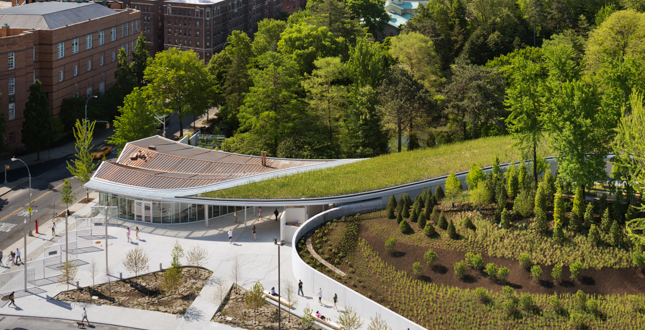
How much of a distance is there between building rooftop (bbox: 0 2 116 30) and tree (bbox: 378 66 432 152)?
5106cm

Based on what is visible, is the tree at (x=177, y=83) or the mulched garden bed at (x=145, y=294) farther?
the tree at (x=177, y=83)

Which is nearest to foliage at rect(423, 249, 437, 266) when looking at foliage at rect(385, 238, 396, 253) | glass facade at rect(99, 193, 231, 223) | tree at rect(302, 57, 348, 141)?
foliage at rect(385, 238, 396, 253)

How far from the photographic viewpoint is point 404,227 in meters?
54.0

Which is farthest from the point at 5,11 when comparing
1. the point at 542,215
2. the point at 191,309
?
the point at 542,215

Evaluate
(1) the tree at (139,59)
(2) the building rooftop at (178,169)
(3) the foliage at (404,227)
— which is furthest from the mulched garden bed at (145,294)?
(1) the tree at (139,59)

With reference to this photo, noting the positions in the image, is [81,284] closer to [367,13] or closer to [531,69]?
[531,69]

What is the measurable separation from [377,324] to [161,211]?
28.5 m

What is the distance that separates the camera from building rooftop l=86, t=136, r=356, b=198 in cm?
6444

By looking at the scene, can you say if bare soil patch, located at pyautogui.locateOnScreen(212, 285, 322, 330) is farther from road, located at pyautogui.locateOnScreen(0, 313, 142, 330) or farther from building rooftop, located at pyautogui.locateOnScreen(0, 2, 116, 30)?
building rooftop, located at pyautogui.locateOnScreen(0, 2, 116, 30)

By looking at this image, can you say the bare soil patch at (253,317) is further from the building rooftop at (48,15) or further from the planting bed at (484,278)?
the building rooftop at (48,15)

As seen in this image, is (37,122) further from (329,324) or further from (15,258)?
(329,324)

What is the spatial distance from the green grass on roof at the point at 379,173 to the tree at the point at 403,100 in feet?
14.5

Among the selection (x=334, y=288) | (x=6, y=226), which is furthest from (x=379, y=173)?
(x=6, y=226)

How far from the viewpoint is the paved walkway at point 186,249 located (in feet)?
158
